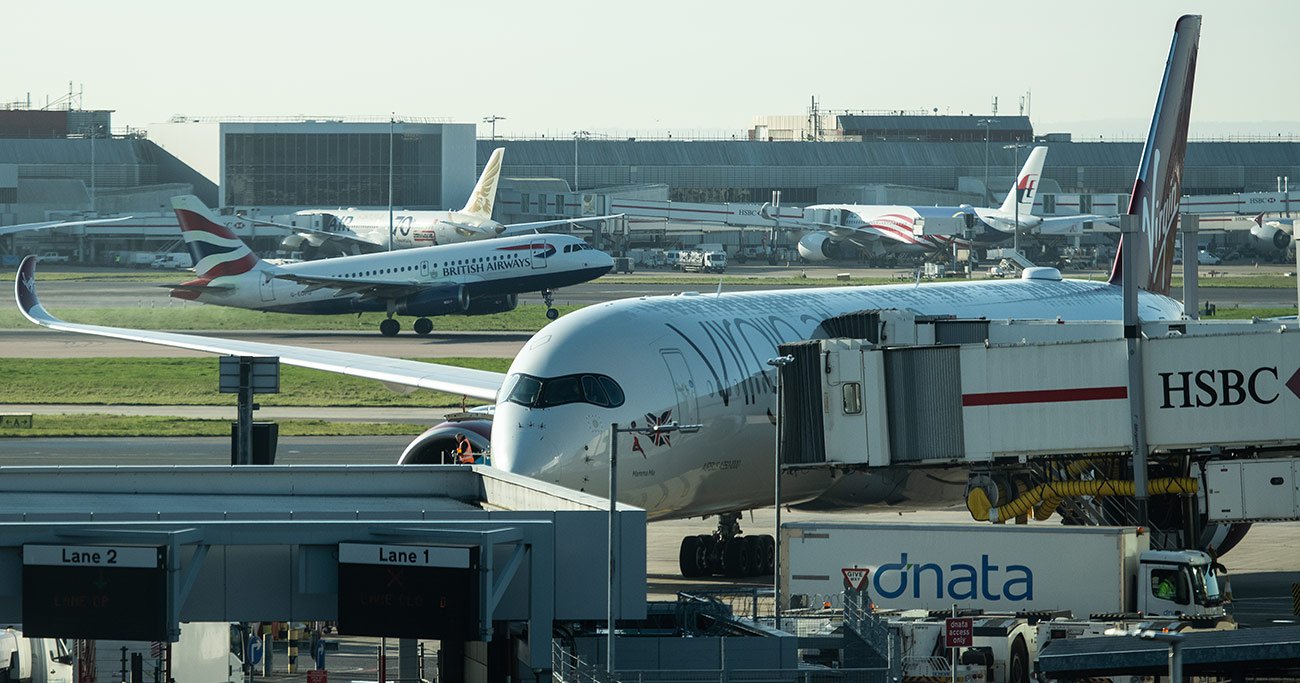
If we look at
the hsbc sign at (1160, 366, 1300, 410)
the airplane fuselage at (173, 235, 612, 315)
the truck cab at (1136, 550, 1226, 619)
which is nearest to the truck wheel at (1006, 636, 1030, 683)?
the truck cab at (1136, 550, 1226, 619)

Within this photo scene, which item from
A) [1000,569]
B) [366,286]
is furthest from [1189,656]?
[366,286]

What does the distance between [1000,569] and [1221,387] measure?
15.7 ft

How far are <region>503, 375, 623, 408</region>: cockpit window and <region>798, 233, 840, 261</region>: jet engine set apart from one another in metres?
146

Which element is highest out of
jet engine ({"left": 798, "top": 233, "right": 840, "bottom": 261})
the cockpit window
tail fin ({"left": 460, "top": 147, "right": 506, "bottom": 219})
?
tail fin ({"left": 460, "top": 147, "right": 506, "bottom": 219})

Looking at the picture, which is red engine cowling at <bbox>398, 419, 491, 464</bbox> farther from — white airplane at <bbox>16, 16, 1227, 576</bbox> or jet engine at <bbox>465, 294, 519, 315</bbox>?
jet engine at <bbox>465, 294, 519, 315</bbox>

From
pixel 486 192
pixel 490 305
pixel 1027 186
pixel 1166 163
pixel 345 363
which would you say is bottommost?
pixel 490 305

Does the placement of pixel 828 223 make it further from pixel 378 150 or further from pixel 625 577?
pixel 625 577

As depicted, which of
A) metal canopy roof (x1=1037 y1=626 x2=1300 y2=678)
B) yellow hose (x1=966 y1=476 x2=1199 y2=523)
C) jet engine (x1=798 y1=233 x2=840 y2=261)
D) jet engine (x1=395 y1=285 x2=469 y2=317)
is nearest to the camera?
metal canopy roof (x1=1037 y1=626 x2=1300 y2=678)

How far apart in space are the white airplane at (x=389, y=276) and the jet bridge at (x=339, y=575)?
73.9 m

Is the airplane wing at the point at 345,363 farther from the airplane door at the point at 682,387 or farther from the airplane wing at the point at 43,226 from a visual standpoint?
the airplane wing at the point at 43,226

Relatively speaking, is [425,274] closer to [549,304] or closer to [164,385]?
[549,304]

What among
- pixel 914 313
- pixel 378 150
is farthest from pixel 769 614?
pixel 378 150

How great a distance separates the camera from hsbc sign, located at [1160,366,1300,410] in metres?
30.2

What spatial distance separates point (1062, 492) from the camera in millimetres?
32531
